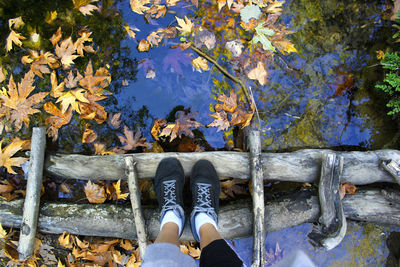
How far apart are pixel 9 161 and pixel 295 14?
325 centimetres

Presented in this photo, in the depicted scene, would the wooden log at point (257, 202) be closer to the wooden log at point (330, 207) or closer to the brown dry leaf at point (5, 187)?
the wooden log at point (330, 207)

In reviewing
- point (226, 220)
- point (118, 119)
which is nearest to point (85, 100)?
point (118, 119)

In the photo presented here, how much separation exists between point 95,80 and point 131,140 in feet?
2.34

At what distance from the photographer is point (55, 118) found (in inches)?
97.3

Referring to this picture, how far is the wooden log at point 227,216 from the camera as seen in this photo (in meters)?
2.18

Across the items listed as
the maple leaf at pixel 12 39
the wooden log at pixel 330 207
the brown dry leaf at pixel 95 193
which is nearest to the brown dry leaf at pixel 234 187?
the wooden log at pixel 330 207

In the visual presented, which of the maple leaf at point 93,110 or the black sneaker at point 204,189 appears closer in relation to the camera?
the black sneaker at point 204,189

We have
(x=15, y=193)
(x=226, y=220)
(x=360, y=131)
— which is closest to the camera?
(x=226, y=220)

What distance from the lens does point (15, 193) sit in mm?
2412

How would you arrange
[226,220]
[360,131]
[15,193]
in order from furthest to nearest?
[360,131] < [15,193] < [226,220]

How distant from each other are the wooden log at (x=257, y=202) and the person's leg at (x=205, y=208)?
35cm

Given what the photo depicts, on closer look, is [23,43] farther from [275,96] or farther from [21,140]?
[275,96]

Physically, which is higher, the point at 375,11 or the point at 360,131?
the point at 375,11

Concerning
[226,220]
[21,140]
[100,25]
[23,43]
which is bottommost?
[226,220]
